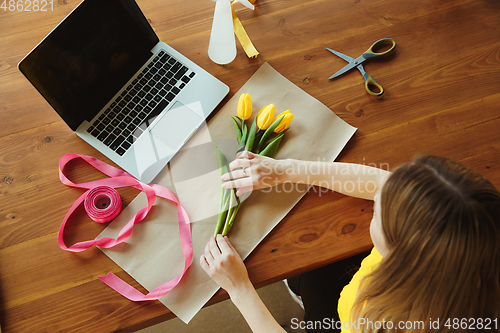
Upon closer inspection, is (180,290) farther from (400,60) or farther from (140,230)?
(400,60)

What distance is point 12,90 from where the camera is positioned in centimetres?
88

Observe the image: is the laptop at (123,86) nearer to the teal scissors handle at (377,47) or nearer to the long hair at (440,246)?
the teal scissors handle at (377,47)

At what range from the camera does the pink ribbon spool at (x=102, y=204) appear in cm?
76

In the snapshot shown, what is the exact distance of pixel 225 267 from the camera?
2.40 ft

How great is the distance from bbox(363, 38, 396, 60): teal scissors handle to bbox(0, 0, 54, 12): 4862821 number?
89cm

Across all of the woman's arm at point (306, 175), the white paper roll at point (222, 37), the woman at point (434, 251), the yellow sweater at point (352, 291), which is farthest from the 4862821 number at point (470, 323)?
the white paper roll at point (222, 37)

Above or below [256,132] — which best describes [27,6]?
above

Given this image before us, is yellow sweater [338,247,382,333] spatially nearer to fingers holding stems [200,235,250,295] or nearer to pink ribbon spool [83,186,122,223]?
fingers holding stems [200,235,250,295]

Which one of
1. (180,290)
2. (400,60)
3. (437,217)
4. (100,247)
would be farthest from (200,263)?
(400,60)

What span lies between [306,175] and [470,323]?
417 millimetres

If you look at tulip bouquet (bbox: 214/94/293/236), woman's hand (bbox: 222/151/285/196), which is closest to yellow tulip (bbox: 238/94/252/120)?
tulip bouquet (bbox: 214/94/293/236)

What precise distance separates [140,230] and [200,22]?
604 millimetres

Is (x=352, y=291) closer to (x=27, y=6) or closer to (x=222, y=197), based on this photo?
(x=222, y=197)

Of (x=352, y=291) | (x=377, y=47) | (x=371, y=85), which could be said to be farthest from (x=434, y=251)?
(x=377, y=47)
